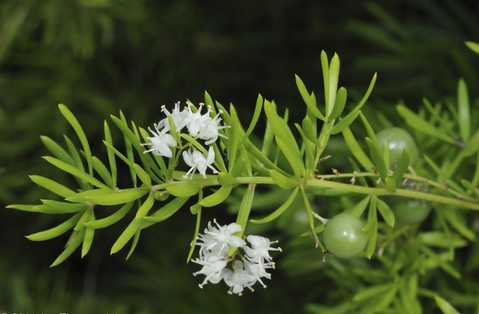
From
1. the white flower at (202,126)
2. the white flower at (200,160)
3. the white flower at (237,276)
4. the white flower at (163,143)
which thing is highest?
the white flower at (202,126)

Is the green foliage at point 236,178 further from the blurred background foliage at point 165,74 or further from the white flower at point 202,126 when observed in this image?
the blurred background foliage at point 165,74

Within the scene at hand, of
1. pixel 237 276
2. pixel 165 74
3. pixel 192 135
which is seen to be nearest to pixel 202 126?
pixel 192 135

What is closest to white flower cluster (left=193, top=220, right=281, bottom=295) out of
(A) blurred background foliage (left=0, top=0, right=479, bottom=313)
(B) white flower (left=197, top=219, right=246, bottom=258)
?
(B) white flower (left=197, top=219, right=246, bottom=258)

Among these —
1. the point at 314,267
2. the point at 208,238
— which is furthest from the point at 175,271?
the point at 208,238

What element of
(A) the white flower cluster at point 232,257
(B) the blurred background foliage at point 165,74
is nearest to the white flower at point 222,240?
(A) the white flower cluster at point 232,257

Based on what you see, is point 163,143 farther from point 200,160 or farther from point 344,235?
point 344,235

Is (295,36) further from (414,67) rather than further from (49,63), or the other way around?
(49,63)
